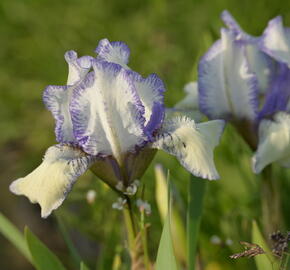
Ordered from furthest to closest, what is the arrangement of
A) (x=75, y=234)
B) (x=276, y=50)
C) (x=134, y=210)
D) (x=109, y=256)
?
(x=75, y=234) → (x=109, y=256) → (x=276, y=50) → (x=134, y=210)

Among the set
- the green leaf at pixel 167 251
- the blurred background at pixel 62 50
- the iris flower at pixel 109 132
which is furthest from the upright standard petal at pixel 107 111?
the blurred background at pixel 62 50

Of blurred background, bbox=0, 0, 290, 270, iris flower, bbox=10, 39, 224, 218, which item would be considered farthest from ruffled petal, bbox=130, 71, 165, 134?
blurred background, bbox=0, 0, 290, 270

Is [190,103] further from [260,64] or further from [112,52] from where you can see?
[112,52]

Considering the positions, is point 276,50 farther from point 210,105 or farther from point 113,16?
point 113,16

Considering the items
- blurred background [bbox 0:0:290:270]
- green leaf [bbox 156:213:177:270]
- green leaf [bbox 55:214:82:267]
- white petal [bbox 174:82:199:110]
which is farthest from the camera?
blurred background [bbox 0:0:290:270]

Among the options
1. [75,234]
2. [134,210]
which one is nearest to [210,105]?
[134,210]

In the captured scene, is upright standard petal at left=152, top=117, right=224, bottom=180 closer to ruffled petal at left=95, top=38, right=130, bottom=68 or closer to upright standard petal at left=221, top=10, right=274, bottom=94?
ruffled petal at left=95, top=38, right=130, bottom=68

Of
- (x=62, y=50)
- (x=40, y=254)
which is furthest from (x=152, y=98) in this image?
(x=62, y=50)

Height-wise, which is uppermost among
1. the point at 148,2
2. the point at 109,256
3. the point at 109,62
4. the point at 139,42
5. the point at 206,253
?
the point at 148,2
